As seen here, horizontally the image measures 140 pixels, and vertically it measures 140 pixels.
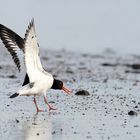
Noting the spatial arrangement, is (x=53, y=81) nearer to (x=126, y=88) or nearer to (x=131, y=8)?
(x=126, y=88)

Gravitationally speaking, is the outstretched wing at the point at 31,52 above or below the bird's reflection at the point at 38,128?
above

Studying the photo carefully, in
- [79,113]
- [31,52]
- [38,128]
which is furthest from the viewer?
[79,113]

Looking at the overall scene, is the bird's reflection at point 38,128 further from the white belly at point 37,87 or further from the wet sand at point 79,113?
the white belly at point 37,87

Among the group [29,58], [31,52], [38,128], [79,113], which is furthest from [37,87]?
[38,128]

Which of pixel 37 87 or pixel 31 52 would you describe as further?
pixel 37 87

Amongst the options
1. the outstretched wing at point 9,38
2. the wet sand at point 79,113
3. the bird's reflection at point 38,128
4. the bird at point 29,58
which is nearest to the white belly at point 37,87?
the bird at point 29,58

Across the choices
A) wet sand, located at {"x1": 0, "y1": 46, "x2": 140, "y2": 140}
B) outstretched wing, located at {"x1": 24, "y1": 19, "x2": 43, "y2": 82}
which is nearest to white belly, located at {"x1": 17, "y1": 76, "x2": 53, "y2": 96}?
outstretched wing, located at {"x1": 24, "y1": 19, "x2": 43, "y2": 82}

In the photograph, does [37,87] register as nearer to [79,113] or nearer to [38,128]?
[79,113]

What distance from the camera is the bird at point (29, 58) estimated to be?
46.4 feet

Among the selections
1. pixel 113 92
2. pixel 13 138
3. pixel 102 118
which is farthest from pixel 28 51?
pixel 113 92

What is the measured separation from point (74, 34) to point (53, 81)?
110ft

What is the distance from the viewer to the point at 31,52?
14.2m

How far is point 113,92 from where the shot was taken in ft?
62.9

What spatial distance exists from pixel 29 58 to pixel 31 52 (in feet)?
0.41
